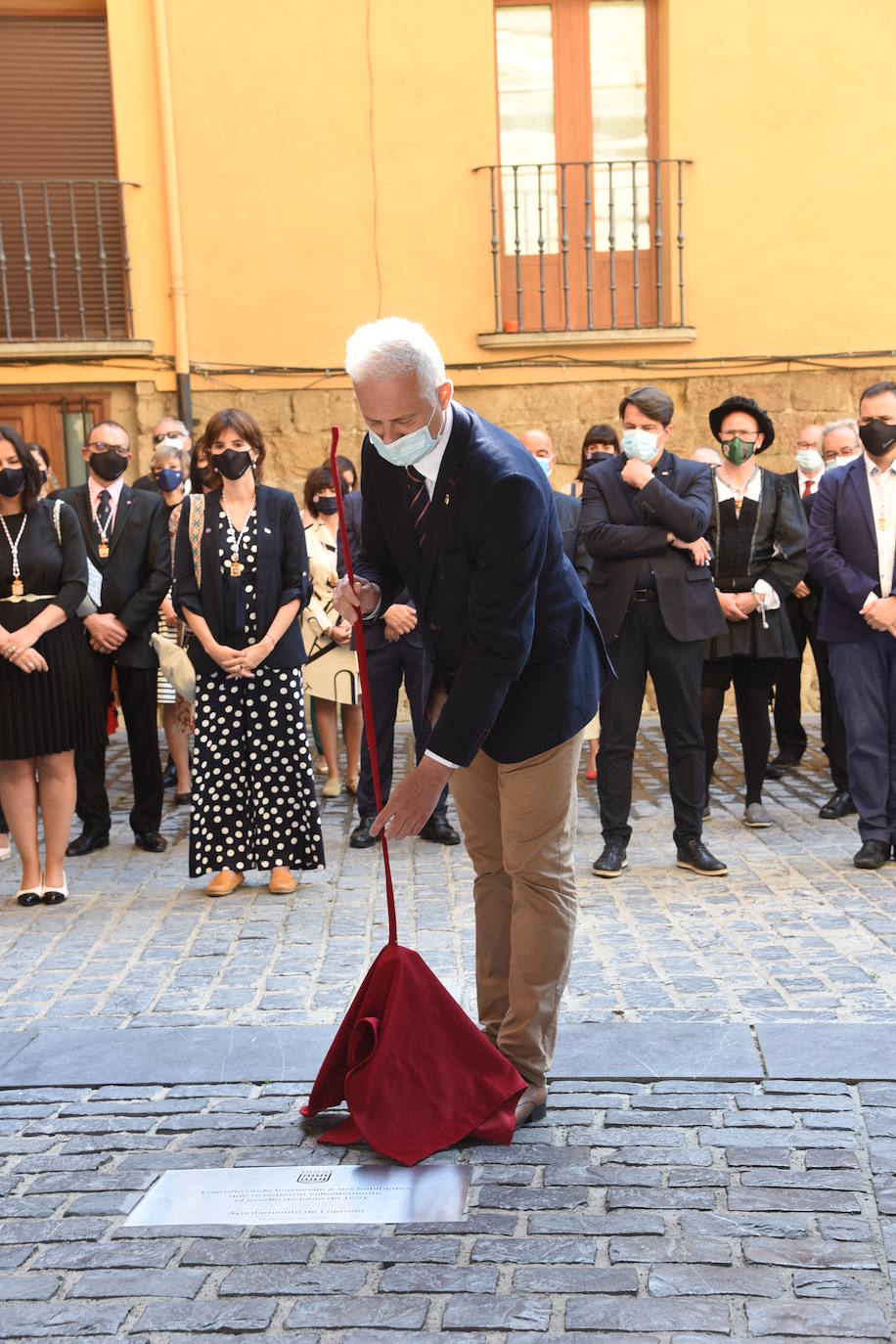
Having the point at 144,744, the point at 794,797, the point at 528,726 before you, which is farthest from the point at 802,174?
the point at 528,726

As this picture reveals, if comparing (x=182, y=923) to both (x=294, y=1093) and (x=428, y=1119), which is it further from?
(x=428, y=1119)

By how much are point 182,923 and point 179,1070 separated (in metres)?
1.82

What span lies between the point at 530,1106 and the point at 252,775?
303 cm

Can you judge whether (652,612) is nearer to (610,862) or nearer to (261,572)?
(610,862)

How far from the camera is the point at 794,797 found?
8.49 meters

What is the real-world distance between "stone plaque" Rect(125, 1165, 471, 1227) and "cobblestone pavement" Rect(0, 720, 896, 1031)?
3.92 feet

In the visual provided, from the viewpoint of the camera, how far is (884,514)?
22.7 ft

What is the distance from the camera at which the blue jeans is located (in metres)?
6.87

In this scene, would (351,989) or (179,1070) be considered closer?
(179,1070)

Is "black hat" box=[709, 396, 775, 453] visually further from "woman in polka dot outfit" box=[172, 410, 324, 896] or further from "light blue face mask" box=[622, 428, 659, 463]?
"woman in polka dot outfit" box=[172, 410, 324, 896]

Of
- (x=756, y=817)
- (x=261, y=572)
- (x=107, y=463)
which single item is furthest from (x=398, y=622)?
(x=756, y=817)

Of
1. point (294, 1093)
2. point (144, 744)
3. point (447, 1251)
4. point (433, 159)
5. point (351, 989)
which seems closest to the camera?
point (447, 1251)

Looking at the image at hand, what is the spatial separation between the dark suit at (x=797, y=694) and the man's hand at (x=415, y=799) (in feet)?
16.8

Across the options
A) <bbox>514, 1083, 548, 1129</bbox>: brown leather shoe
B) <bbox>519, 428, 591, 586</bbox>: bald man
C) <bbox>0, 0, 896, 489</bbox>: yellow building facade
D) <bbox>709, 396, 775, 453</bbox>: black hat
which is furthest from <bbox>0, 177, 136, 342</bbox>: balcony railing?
<bbox>514, 1083, 548, 1129</bbox>: brown leather shoe
